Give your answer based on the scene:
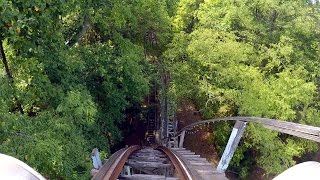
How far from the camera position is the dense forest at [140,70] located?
24.7 feet

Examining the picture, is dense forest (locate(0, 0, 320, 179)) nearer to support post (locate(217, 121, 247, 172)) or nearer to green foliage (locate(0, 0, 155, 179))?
green foliage (locate(0, 0, 155, 179))

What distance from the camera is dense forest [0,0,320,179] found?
754cm

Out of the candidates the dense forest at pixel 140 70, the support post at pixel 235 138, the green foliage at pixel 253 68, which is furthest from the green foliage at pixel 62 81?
the support post at pixel 235 138

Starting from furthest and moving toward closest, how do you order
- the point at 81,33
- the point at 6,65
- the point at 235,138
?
the point at 81,33 → the point at 6,65 → the point at 235,138

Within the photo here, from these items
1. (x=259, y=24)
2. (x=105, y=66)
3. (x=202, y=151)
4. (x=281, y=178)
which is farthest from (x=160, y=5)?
(x=281, y=178)

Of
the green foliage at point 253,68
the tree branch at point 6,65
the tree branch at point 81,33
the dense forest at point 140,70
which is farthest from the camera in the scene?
the green foliage at point 253,68

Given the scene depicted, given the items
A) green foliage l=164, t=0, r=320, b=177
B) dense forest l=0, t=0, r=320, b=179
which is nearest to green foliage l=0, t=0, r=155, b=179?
dense forest l=0, t=0, r=320, b=179

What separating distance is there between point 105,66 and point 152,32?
5.76 meters

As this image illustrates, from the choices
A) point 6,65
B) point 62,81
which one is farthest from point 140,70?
point 6,65

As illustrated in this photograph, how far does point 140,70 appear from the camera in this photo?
44.2ft

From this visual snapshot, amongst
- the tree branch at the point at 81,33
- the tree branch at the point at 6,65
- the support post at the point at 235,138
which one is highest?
the tree branch at the point at 81,33

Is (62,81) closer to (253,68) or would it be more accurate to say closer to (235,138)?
(235,138)

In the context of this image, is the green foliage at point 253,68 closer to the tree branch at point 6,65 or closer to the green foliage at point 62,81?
the green foliage at point 62,81

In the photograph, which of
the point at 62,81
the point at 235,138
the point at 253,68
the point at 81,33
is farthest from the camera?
the point at 253,68
